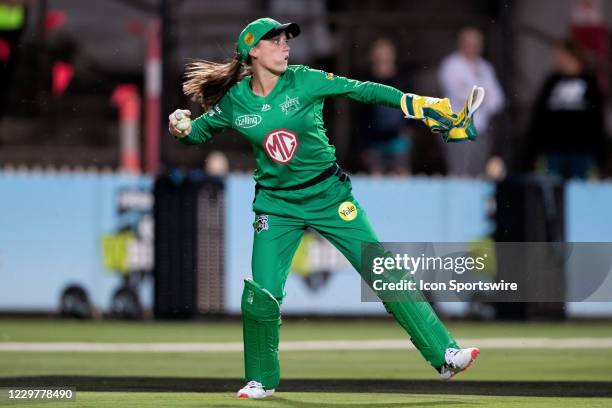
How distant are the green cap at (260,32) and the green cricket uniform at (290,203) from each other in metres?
0.24

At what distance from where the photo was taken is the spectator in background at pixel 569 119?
1639cm

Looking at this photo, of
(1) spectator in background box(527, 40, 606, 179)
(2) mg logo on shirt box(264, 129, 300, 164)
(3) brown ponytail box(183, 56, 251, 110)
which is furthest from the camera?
(1) spectator in background box(527, 40, 606, 179)

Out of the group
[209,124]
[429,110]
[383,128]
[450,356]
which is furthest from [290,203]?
[383,128]

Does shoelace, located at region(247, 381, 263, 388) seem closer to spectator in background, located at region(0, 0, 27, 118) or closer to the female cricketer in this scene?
the female cricketer

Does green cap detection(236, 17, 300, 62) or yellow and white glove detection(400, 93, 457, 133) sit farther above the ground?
green cap detection(236, 17, 300, 62)

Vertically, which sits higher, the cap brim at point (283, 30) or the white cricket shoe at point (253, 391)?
the cap brim at point (283, 30)

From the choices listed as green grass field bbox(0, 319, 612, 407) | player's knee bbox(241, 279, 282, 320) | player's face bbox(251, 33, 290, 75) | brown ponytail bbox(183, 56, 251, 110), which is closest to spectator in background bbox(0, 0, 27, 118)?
green grass field bbox(0, 319, 612, 407)

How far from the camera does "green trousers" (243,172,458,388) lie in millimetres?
9086

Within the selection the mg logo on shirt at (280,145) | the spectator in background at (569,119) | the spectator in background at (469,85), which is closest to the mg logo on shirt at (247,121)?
the mg logo on shirt at (280,145)

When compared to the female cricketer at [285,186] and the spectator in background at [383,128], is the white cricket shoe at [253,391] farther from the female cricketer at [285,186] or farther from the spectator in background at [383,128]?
the spectator in background at [383,128]

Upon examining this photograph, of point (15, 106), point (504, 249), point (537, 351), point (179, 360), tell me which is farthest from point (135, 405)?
point (15, 106)

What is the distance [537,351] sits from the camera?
13047mm

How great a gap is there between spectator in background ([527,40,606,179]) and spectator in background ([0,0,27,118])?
18.7 feet

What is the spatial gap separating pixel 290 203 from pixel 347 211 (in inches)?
14.2
